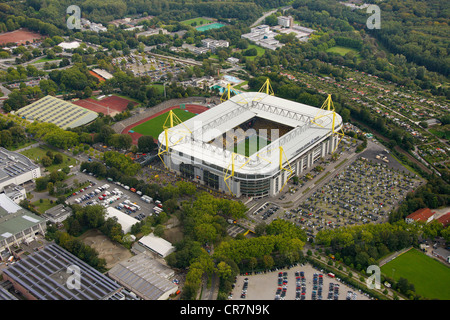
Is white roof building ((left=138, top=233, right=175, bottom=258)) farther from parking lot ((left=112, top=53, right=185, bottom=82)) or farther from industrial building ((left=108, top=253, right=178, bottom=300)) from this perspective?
→ parking lot ((left=112, top=53, right=185, bottom=82))

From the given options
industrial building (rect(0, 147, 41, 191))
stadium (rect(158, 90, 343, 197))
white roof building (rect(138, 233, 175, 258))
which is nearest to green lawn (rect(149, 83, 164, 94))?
stadium (rect(158, 90, 343, 197))

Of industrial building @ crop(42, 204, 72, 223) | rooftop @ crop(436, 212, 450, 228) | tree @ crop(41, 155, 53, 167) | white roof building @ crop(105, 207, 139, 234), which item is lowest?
rooftop @ crop(436, 212, 450, 228)

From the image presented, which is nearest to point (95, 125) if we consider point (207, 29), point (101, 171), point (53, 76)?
point (101, 171)

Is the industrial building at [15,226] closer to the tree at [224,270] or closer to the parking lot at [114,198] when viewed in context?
the parking lot at [114,198]

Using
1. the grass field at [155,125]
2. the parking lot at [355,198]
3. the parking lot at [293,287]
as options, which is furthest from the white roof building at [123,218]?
the grass field at [155,125]

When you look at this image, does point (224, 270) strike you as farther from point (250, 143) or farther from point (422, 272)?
point (250, 143)

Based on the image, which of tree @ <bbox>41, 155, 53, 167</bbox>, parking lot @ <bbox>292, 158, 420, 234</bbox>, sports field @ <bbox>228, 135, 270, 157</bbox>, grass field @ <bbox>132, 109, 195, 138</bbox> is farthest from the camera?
grass field @ <bbox>132, 109, 195, 138</bbox>

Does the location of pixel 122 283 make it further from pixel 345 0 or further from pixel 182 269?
pixel 345 0
